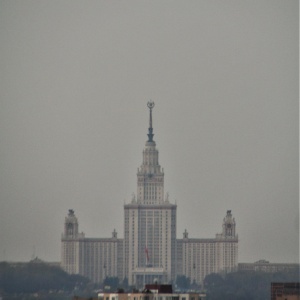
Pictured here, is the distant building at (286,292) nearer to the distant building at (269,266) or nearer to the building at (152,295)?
the building at (152,295)

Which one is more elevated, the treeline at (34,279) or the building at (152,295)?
the treeline at (34,279)

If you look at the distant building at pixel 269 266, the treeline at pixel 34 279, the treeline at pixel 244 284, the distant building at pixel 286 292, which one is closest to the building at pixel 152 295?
the distant building at pixel 286 292

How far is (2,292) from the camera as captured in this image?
14850cm

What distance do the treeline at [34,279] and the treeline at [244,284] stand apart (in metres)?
9.30

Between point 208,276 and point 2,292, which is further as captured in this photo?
point 208,276

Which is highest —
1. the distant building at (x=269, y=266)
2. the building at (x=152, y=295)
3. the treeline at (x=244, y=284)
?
the distant building at (x=269, y=266)

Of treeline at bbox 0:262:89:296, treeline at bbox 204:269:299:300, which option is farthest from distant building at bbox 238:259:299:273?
treeline at bbox 0:262:89:296

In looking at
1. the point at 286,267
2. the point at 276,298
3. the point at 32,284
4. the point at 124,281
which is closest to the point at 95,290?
the point at 32,284

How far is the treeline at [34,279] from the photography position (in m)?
159

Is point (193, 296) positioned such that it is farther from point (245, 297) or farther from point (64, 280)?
point (64, 280)

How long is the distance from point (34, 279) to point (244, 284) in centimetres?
1490

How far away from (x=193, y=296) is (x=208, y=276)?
95.9m

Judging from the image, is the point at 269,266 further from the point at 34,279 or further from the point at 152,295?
the point at 152,295

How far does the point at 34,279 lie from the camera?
16675 cm
